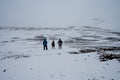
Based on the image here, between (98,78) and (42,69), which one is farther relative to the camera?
(42,69)

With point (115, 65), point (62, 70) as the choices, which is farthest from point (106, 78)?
point (62, 70)

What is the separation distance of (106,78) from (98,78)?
46 centimetres

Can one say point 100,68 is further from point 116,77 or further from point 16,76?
point 16,76

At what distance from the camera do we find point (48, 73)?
855 centimetres

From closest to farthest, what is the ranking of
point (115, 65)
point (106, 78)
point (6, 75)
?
1. point (106, 78)
2. point (6, 75)
3. point (115, 65)

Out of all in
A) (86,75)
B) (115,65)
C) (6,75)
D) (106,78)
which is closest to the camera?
(106,78)

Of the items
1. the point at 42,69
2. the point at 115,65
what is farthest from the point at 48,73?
the point at 115,65

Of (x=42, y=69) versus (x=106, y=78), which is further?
(x=42, y=69)

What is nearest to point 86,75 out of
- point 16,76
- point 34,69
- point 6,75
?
point 34,69

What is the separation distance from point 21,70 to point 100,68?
19.1 ft

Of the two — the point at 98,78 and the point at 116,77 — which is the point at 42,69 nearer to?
the point at 98,78

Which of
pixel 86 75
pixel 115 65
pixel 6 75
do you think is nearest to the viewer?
pixel 86 75

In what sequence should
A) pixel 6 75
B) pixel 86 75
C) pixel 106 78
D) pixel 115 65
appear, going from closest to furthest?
pixel 106 78 < pixel 86 75 < pixel 6 75 < pixel 115 65

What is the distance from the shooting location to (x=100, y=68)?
890 cm
